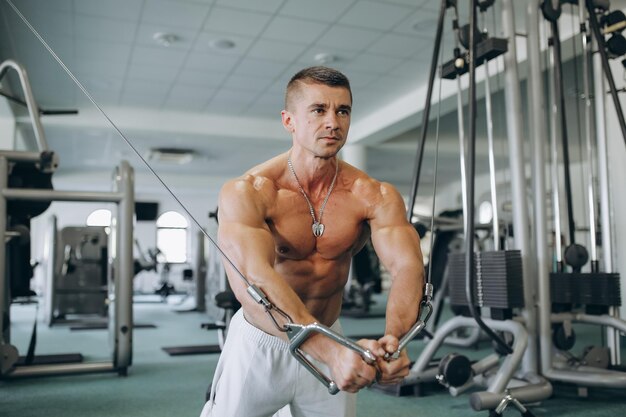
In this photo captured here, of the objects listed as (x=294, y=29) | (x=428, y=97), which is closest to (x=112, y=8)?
(x=294, y=29)

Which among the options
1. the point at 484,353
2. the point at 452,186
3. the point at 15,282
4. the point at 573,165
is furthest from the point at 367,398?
the point at 452,186

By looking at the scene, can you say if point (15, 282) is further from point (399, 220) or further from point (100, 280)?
point (100, 280)

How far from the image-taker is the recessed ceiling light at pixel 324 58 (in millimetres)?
5492

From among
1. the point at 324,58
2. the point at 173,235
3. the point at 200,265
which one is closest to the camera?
the point at 324,58

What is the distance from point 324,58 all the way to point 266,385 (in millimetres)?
4599

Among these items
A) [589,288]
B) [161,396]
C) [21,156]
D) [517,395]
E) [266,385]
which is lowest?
[161,396]

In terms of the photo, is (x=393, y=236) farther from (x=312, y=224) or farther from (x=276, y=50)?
(x=276, y=50)

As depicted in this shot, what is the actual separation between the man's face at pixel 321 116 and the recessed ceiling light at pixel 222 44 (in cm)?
406

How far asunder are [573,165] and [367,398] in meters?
10.00

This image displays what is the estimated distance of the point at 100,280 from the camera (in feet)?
21.9

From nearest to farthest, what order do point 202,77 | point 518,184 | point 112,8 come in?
1. point 518,184
2. point 112,8
3. point 202,77

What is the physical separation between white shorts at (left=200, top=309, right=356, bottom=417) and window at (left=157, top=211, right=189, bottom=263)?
527 inches

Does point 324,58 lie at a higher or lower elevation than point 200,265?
higher

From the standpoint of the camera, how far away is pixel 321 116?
124cm
